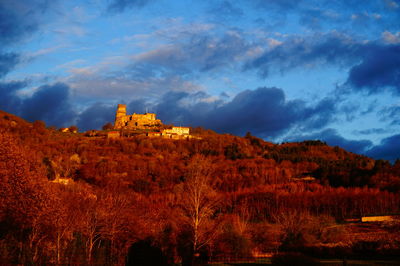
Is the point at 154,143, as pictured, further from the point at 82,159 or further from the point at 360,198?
the point at 360,198

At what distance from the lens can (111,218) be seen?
124 feet

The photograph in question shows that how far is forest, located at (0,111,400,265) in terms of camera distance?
2398 cm

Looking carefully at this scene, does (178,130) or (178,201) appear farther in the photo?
(178,130)

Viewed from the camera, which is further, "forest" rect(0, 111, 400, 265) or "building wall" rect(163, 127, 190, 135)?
"building wall" rect(163, 127, 190, 135)

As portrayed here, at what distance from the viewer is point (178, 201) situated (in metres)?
69.3

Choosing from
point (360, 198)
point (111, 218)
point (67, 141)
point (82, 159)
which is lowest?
point (111, 218)

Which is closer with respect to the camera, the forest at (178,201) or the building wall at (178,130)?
the forest at (178,201)

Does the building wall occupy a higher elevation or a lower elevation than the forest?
higher

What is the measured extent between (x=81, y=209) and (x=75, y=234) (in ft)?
8.70

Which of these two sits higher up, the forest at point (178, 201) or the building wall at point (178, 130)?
the building wall at point (178, 130)

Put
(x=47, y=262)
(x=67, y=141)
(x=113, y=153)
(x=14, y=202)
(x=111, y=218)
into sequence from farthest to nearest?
(x=67, y=141)
(x=113, y=153)
(x=111, y=218)
(x=47, y=262)
(x=14, y=202)

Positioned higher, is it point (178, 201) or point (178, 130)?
point (178, 130)

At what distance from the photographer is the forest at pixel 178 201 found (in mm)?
23984

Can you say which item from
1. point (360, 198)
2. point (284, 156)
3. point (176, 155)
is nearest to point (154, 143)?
point (176, 155)
